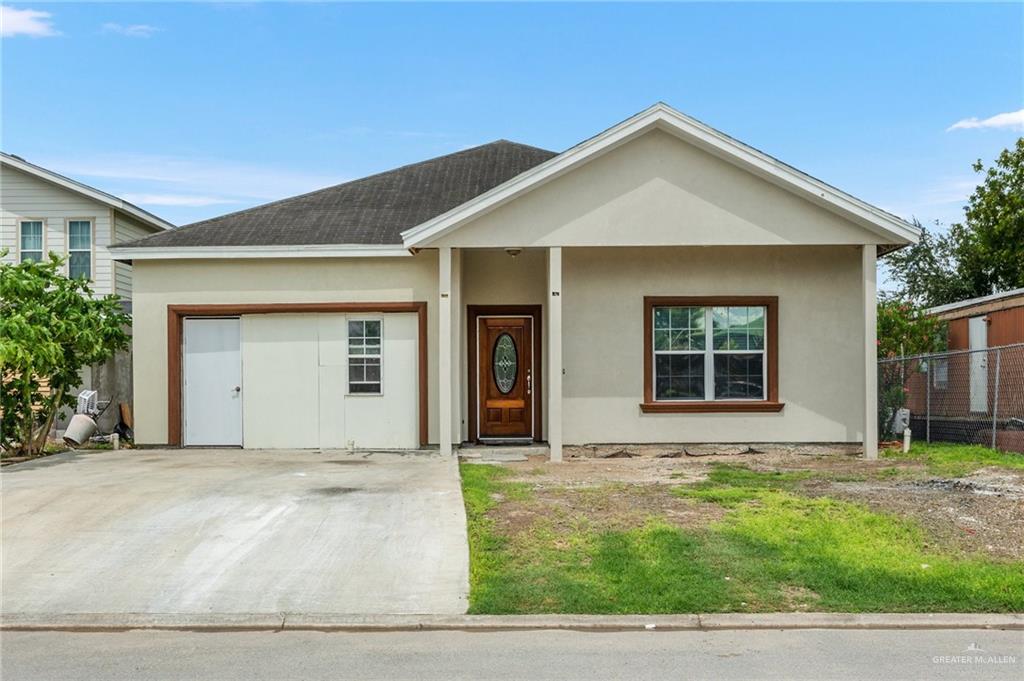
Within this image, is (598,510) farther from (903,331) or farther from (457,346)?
(903,331)

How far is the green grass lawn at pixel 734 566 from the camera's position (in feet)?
22.4

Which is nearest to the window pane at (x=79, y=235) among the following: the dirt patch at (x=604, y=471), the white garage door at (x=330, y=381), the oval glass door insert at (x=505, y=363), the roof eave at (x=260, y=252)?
the roof eave at (x=260, y=252)

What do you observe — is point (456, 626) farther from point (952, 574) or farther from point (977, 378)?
point (977, 378)

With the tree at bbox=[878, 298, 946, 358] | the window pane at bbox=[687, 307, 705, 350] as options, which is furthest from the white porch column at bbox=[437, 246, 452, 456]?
the tree at bbox=[878, 298, 946, 358]

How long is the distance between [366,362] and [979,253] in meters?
25.5

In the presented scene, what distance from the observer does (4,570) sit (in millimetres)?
7836

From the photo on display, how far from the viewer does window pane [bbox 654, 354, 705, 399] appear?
14.6 meters

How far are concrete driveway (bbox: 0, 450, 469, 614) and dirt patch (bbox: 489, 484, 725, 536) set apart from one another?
65 centimetres

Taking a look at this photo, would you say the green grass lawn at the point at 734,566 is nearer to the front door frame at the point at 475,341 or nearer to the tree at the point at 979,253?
the front door frame at the point at 475,341

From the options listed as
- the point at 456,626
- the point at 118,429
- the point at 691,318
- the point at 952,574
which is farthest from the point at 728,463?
the point at 118,429

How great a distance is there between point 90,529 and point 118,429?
7.16 metres

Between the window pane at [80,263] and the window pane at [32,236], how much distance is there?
89 centimetres

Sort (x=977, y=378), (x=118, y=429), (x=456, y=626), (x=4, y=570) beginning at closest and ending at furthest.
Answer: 1. (x=456, y=626)
2. (x=4, y=570)
3. (x=118, y=429)
4. (x=977, y=378)

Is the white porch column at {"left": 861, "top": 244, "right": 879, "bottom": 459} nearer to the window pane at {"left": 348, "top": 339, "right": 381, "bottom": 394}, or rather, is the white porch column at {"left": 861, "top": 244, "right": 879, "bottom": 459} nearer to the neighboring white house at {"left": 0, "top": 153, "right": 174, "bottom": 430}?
the window pane at {"left": 348, "top": 339, "right": 381, "bottom": 394}
